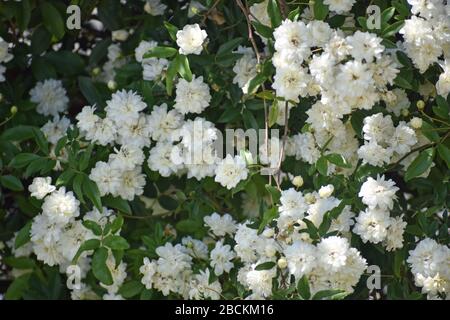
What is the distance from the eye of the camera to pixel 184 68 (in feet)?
7.07

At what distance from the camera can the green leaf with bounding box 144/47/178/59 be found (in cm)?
216

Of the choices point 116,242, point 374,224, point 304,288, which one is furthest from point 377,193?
point 116,242

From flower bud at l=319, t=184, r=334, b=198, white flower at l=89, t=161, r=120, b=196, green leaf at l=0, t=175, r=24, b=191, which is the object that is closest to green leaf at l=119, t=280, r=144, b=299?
white flower at l=89, t=161, r=120, b=196

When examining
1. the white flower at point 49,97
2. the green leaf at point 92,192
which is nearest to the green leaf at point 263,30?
the green leaf at point 92,192

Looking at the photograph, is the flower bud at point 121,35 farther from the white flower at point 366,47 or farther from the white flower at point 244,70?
the white flower at point 366,47

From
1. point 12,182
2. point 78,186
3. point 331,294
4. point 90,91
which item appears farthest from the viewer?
point 90,91

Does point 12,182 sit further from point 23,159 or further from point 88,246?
point 88,246

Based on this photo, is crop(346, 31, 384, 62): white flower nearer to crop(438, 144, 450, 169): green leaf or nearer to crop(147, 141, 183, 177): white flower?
crop(438, 144, 450, 169): green leaf

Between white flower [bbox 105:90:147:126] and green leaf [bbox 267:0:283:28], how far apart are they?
0.39m

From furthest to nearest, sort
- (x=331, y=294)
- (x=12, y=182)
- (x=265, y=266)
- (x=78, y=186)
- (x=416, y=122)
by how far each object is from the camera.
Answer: (x=12, y=182) < (x=78, y=186) < (x=416, y=122) < (x=265, y=266) < (x=331, y=294)

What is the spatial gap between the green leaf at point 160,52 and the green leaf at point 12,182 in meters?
0.46

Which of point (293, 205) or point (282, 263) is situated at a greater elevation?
point (293, 205)

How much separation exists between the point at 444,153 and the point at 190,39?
0.63m
